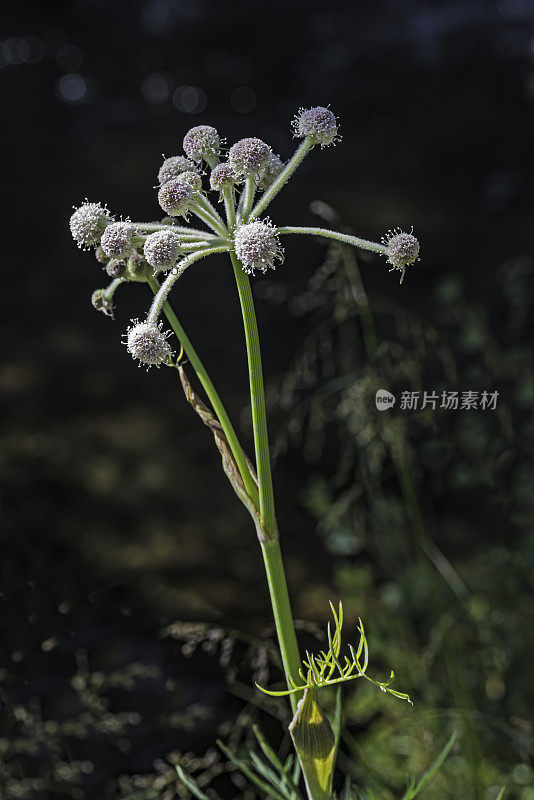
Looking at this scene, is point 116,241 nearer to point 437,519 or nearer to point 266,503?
point 266,503

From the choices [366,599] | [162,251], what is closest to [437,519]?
[366,599]

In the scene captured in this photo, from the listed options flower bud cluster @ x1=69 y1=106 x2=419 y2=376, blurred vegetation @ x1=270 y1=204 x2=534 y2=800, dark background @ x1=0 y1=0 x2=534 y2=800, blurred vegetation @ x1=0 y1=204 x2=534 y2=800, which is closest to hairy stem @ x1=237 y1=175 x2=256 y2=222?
flower bud cluster @ x1=69 y1=106 x2=419 y2=376

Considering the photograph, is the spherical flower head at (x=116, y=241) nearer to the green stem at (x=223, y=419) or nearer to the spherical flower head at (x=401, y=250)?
the green stem at (x=223, y=419)

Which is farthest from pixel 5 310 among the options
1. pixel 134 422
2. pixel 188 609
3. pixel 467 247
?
pixel 467 247

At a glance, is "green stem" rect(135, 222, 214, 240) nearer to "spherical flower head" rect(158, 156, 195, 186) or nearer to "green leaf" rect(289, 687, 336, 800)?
"spherical flower head" rect(158, 156, 195, 186)

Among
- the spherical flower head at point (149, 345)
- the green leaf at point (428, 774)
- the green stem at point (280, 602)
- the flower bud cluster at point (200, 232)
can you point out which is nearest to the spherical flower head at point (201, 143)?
the flower bud cluster at point (200, 232)

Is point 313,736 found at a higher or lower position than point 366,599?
higher
